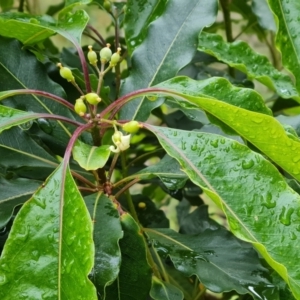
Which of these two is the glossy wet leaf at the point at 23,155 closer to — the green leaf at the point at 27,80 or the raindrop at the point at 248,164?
the green leaf at the point at 27,80

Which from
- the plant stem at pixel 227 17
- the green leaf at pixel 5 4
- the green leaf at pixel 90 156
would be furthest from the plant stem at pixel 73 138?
the green leaf at pixel 5 4

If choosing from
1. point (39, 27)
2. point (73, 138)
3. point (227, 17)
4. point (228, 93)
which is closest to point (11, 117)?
point (73, 138)

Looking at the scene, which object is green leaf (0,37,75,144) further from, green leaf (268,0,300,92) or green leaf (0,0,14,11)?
green leaf (0,0,14,11)

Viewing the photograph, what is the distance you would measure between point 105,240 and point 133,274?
0.09m

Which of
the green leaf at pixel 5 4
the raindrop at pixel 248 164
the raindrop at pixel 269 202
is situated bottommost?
the green leaf at pixel 5 4

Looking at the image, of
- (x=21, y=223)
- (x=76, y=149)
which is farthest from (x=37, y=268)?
(x=76, y=149)

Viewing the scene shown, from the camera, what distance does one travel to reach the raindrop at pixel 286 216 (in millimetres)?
559

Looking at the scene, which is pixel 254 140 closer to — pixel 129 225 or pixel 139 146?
pixel 129 225

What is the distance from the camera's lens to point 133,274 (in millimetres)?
690

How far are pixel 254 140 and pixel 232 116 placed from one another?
4cm

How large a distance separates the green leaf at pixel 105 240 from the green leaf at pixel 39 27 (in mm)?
271

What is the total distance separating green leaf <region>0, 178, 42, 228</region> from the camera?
0.70m

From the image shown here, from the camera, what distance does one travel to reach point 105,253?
618 mm

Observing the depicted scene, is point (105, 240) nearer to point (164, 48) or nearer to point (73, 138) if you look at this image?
point (73, 138)
